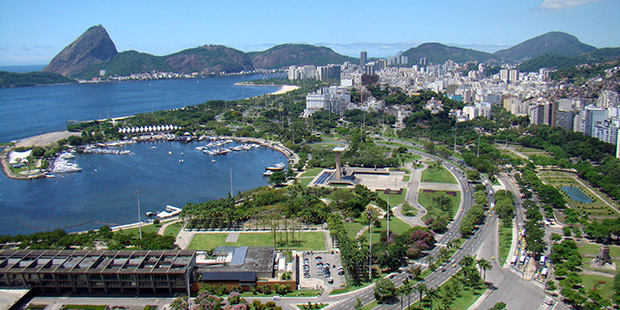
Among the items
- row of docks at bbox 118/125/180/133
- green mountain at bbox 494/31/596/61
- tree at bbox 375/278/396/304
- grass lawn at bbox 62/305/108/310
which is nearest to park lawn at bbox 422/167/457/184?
tree at bbox 375/278/396/304

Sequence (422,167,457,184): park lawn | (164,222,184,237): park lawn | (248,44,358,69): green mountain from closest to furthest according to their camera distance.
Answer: (164,222,184,237): park lawn → (422,167,457,184): park lawn → (248,44,358,69): green mountain

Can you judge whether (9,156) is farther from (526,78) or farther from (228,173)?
(526,78)

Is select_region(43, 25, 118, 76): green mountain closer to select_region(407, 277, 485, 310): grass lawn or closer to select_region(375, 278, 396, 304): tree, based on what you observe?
select_region(375, 278, 396, 304): tree

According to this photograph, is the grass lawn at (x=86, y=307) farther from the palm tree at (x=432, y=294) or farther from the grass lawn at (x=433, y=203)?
the grass lawn at (x=433, y=203)

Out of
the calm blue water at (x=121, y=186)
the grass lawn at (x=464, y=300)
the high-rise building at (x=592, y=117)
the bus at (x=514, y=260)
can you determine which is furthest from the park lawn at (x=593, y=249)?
the high-rise building at (x=592, y=117)

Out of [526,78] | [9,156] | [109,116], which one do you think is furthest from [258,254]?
[526,78]

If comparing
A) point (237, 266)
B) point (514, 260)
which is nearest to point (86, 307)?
point (237, 266)
